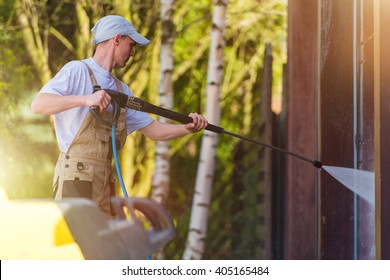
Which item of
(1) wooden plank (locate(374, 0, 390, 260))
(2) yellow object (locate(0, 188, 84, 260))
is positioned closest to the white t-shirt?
(2) yellow object (locate(0, 188, 84, 260))

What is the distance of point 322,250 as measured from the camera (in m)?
4.15

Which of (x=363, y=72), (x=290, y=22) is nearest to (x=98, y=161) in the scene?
(x=363, y=72)

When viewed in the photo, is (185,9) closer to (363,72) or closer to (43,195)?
(43,195)

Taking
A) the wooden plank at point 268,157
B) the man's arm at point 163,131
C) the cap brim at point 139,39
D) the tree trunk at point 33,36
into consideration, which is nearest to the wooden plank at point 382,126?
the cap brim at point 139,39

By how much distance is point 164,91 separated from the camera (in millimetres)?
6062

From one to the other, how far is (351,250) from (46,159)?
2822 millimetres

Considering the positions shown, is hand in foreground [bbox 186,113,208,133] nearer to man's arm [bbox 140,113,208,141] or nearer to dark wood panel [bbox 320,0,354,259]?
man's arm [bbox 140,113,208,141]

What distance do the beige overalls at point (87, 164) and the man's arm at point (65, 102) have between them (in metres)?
0.10

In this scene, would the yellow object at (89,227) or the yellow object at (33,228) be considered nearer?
the yellow object at (89,227)

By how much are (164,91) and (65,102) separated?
2706 millimetres

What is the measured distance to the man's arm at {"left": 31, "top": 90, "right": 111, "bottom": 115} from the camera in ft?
10.8

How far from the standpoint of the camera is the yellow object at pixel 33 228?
254cm

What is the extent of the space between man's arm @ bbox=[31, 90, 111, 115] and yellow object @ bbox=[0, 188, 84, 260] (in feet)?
1.68

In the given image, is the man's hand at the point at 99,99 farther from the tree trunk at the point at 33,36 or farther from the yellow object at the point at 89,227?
the tree trunk at the point at 33,36
